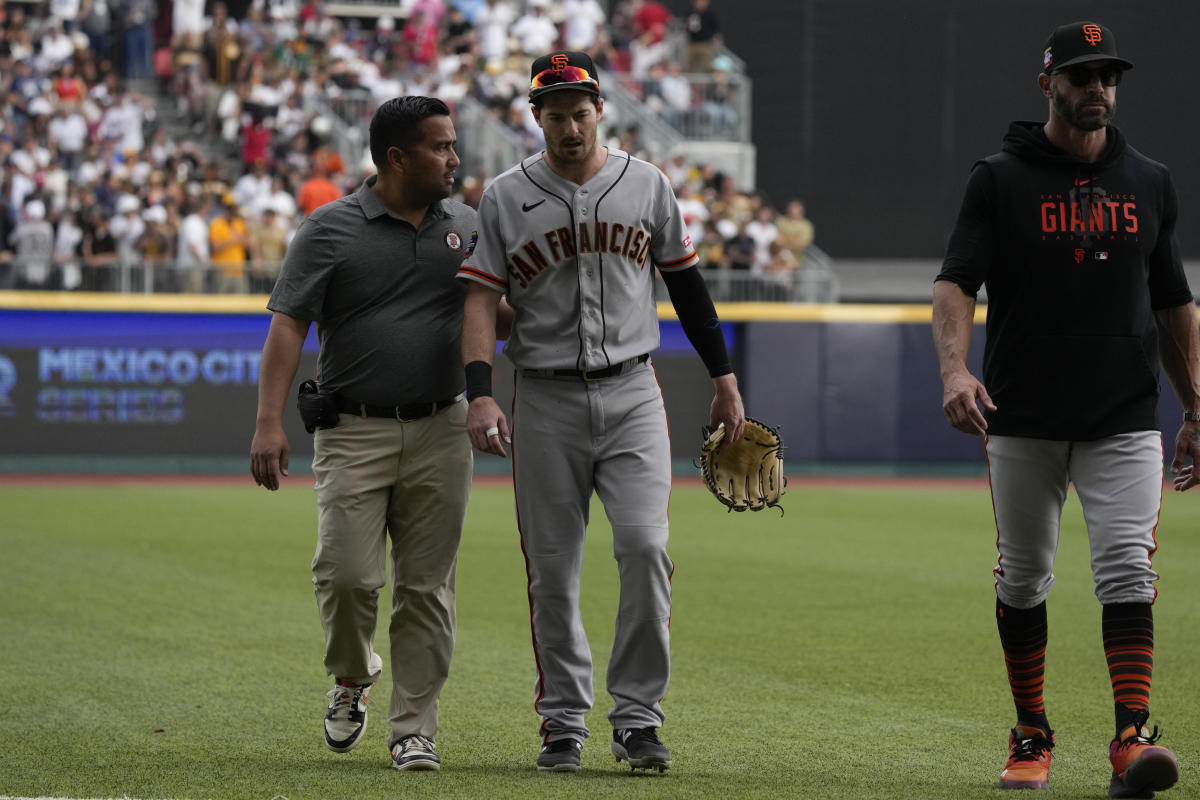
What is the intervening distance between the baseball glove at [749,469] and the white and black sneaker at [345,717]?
4.30 ft

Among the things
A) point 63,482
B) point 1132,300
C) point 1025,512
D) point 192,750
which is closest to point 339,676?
point 192,750

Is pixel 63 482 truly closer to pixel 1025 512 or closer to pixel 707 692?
pixel 707 692

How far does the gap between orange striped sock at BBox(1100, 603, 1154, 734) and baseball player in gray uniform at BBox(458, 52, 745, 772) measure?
4.13 feet

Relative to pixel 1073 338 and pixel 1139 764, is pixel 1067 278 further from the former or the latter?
pixel 1139 764

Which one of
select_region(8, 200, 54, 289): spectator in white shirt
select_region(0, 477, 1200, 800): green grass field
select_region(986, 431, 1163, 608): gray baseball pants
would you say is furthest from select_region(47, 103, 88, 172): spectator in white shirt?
select_region(986, 431, 1163, 608): gray baseball pants

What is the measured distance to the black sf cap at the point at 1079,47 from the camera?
191 inches

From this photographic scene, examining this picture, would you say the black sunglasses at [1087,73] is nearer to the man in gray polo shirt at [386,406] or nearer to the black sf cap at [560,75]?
the black sf cap at [560,75]

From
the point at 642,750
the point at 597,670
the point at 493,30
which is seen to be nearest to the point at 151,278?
the point at 493,30

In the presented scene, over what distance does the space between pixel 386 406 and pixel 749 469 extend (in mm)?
1186

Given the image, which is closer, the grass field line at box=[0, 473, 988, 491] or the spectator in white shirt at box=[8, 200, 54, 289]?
the grass field line at box=[0, 473, 988, 491]

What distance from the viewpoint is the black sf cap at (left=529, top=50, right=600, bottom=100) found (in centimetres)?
503

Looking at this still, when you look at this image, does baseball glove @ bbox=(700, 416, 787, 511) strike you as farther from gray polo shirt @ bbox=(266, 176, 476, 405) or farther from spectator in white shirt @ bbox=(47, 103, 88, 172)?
spectator in white shirt @ bbox=(47, 103, 88, 172)

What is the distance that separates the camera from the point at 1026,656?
202 inches

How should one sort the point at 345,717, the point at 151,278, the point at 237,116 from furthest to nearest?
the point at 237,116 → the point at 151,278 → the point at 345,717
